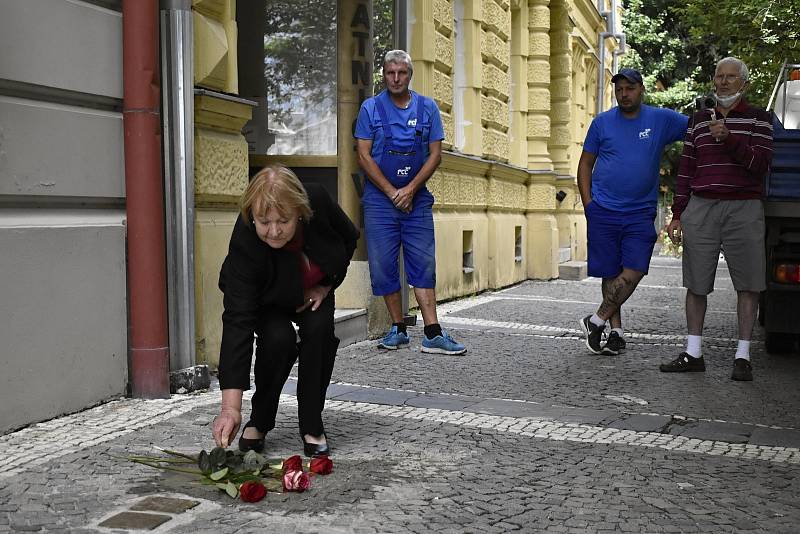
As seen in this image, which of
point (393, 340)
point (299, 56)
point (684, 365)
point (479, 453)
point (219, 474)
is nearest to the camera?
point (219, 474)

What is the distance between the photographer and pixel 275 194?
12.9 feet

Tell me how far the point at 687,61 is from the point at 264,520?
3501cm

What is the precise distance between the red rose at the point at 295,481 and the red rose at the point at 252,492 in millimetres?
116

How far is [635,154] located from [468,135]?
5228 millimetres

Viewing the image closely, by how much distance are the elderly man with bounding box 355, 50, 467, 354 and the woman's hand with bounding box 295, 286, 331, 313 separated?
315 cm

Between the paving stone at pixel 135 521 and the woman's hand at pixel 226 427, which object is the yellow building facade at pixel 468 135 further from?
the paving stone at pixel 135 521

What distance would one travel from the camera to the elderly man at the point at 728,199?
22.4 feet

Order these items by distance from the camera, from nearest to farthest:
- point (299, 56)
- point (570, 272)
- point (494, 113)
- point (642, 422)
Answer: point (642, 422) → point (299, 56) → point (494, 113) → point (570, 272)

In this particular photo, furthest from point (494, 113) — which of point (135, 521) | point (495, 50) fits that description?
point (135, 521)

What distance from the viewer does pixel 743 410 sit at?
234 inches

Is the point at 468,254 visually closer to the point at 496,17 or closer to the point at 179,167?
the point at 496,17

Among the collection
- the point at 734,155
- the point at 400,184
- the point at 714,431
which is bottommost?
the point at 714,431

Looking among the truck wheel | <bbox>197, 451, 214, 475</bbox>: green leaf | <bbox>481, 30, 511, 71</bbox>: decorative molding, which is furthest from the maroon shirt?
<bbox>481, 30, 511, 71</bbox>: decorative molding

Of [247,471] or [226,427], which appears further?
[247,471]
